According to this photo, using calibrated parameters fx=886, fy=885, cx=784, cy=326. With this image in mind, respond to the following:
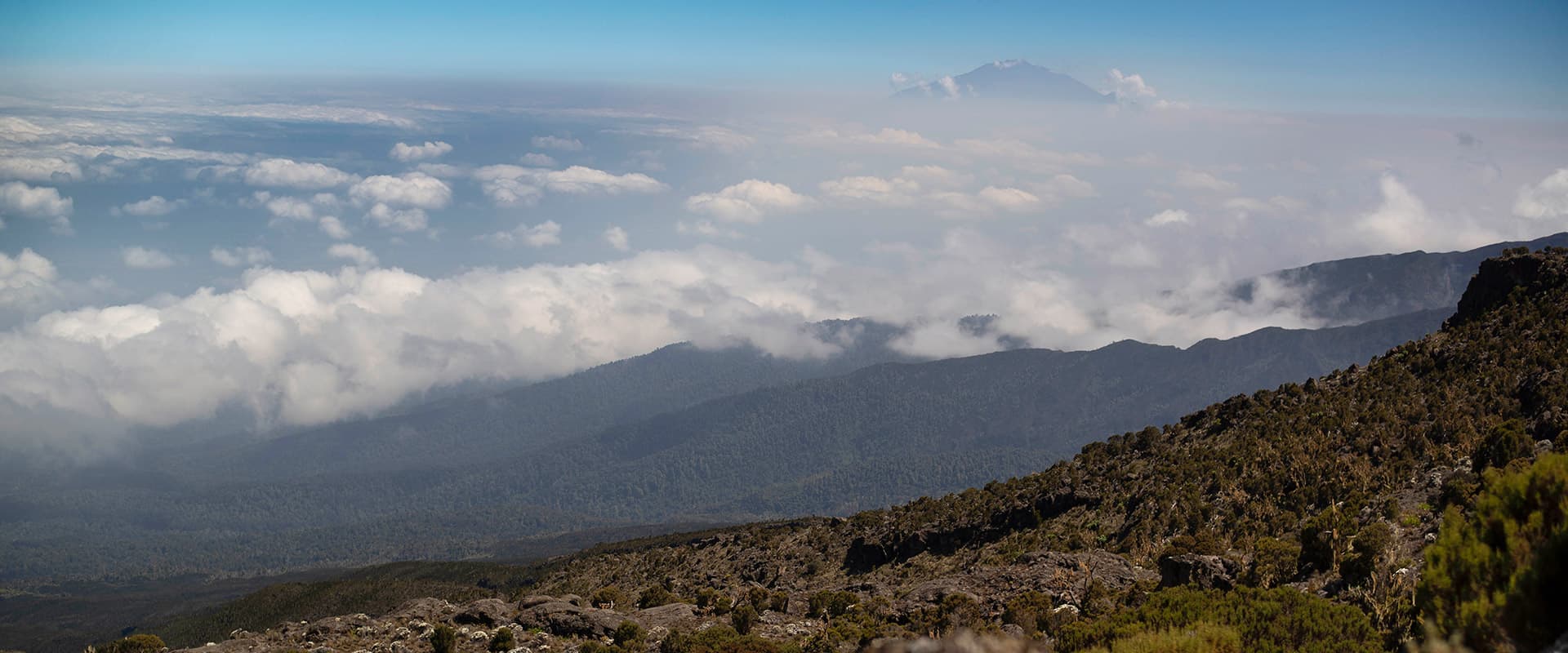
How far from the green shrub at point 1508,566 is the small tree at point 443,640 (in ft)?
84.0

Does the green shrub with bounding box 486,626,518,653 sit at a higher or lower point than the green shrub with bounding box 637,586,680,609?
higher

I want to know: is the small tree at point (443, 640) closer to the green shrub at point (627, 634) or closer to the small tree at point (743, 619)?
the green shrub at point (627, 634)

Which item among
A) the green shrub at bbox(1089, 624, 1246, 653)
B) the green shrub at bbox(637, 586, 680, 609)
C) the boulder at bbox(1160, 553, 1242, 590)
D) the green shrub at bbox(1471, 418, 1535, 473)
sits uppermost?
the green shrub at bbox(1471, 418, 1535, 473)

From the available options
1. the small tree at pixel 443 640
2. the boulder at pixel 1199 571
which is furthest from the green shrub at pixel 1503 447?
the small tree at pixel 443 640

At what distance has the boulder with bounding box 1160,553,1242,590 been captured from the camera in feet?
79.6

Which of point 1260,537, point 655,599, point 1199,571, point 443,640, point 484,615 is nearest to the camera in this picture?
point 1199,571

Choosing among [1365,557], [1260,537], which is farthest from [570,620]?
[1260,537]

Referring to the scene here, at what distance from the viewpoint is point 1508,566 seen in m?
12.3

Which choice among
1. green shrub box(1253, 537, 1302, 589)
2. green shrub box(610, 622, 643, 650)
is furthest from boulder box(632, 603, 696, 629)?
green shrub box(1253, 537, 1302, 589)

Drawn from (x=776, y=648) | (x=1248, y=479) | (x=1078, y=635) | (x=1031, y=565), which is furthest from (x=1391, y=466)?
(x=776, y=648)

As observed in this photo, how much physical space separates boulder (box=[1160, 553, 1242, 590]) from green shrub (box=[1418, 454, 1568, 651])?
10098mm

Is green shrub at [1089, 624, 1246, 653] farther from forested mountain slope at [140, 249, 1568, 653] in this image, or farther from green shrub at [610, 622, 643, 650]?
green shrub at [610, 622, 643, 650]

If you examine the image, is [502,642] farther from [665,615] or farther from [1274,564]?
[1274,564]

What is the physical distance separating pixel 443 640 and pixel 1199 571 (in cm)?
2275
